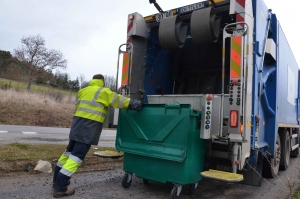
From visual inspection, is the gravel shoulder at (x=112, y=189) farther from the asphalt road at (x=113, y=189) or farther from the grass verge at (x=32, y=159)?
the grass verge at (x=32, y=159)

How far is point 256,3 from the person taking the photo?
382 cm

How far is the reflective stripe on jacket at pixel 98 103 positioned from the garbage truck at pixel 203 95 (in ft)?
1.11

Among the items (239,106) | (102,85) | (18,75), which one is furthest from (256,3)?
(18,75)

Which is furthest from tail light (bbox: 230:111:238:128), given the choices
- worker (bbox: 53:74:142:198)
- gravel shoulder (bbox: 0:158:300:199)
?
worker (bbox: 53:74:142:198)

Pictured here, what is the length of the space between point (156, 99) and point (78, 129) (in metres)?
1.42

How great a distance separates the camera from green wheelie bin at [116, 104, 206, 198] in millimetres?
3371

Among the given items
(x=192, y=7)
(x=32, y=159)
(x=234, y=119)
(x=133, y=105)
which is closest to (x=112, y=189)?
(x=133, y=105)

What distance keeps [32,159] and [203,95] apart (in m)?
3.10

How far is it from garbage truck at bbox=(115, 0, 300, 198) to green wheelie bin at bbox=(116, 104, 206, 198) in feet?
0.04

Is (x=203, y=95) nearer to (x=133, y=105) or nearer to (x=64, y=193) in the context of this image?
(x=133, y=105)

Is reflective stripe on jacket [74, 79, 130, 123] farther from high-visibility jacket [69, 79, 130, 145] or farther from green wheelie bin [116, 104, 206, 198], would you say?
green wheelie bin [116, 104, 206, 198]

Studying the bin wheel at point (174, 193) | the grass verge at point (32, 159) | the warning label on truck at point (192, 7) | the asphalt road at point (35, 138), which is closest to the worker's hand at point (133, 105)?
the bin wheel at point (174, 193)

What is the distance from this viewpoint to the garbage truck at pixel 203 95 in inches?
132

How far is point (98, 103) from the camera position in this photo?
146 inches
